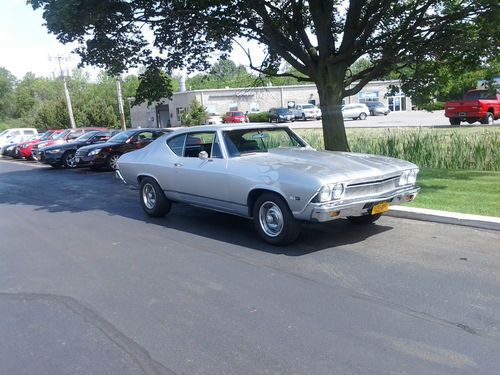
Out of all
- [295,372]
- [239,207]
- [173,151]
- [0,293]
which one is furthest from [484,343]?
Answer: [173,151]

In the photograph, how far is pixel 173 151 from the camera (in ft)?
27.5

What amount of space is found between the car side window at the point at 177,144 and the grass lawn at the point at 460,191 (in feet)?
12.7

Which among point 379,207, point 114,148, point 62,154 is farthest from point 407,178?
point 62,154

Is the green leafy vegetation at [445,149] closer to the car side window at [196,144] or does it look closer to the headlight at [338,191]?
the car side window at [196,144]

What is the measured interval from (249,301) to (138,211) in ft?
17.8

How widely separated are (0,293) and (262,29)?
9976 millimetres

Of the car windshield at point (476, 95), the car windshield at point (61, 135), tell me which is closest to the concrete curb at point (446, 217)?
the car windshield at point (61, 135)

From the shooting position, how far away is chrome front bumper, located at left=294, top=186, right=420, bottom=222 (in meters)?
5.96

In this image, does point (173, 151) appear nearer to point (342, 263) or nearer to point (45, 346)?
point (342, 263)

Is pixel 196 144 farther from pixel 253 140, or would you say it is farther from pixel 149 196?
pixel 149 196

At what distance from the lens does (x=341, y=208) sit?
6.07m

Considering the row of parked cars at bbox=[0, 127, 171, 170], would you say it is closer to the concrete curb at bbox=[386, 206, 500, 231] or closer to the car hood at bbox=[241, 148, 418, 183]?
the car hood at bbox=[241, 148, 418, 183]

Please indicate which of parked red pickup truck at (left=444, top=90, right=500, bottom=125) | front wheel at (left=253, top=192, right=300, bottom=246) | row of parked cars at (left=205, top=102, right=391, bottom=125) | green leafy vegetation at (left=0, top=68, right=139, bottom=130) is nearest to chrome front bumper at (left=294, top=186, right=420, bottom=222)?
front wheel at (left=253, top=192, right=300, bottom=246)

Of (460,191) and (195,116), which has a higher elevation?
(195,116)
